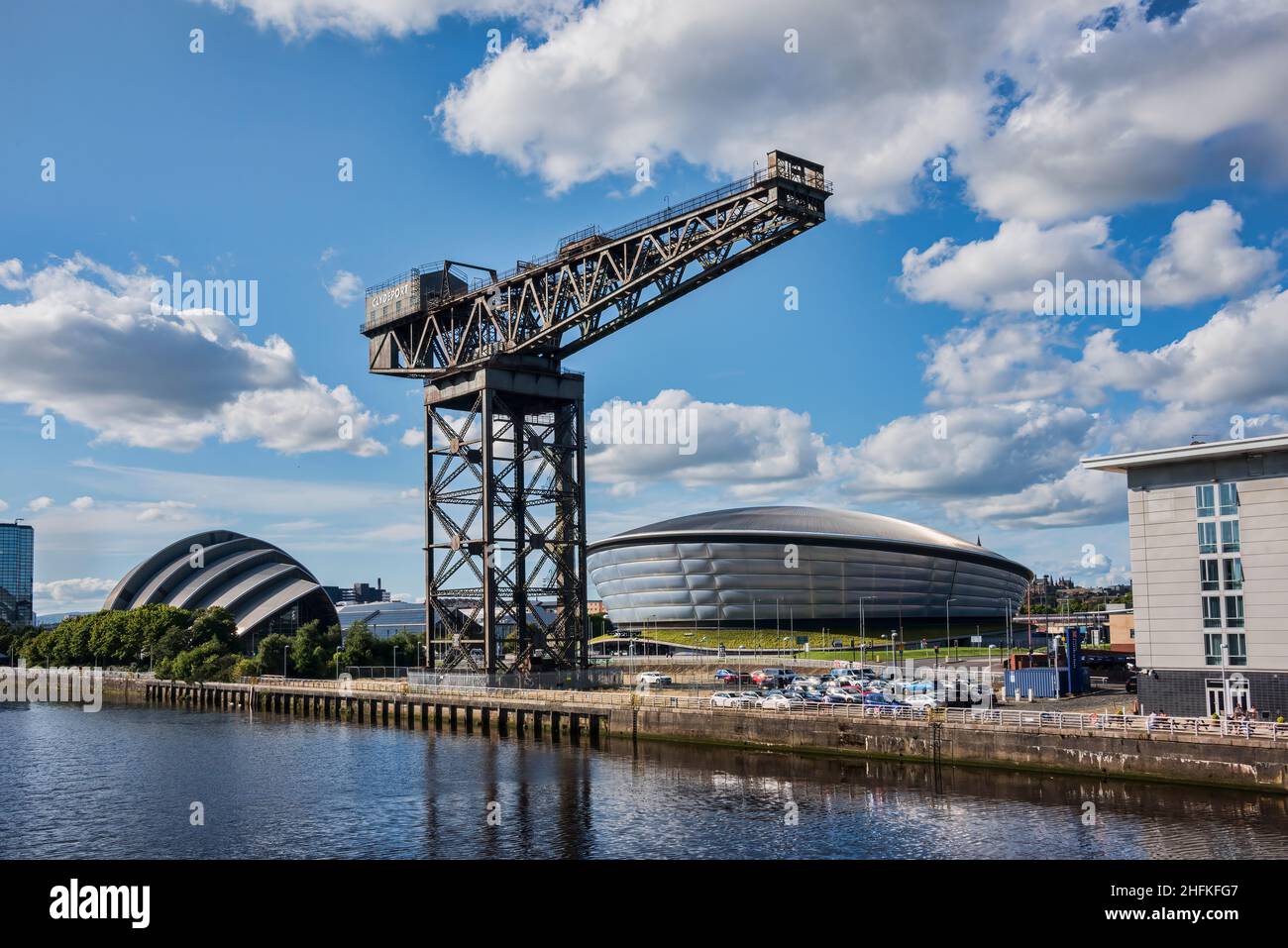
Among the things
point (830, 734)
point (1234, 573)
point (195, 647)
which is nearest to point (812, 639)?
point (195, 647)

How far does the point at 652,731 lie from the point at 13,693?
335 feet

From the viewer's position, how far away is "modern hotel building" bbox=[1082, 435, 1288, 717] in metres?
49.8

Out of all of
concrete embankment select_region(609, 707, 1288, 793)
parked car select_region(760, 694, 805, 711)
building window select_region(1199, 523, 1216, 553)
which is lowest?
concrete embankment select_region(609, 707, 1288, 793)

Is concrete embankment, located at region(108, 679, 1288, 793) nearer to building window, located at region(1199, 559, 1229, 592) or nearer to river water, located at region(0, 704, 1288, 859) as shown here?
river water, located at region(0, 704, 1288, 859)

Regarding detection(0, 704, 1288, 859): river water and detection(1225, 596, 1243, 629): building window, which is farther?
detection(1225, 596, 1243, 629): building window

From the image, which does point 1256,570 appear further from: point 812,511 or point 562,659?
point 812,511

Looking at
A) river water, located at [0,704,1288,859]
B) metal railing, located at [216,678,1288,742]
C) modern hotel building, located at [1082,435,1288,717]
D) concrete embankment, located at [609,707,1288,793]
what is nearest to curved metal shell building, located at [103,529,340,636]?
metal railing, located at [216,678,1288,742]

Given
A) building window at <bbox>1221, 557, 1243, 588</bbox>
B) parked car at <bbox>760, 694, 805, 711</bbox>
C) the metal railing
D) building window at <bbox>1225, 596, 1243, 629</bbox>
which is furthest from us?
parked car at <bbox>760, 694, 805, 711</bbox>

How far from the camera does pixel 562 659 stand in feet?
284

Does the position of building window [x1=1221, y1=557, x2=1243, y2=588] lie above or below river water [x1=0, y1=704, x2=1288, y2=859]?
above

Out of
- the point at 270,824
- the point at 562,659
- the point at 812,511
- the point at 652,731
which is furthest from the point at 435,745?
the point at 812,511

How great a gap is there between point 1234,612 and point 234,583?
15281cm

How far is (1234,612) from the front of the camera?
51.0 meters

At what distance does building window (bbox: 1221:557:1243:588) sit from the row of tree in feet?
293
